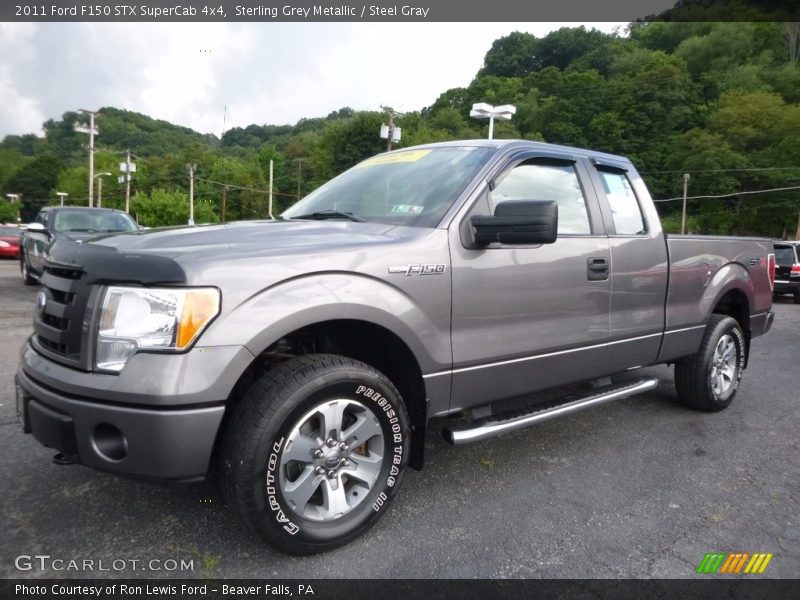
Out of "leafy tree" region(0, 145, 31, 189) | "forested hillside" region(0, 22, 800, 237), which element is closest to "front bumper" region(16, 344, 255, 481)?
"forested hillside" region(0, 22, 800, 237)

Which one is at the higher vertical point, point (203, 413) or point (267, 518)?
point (203, 413)

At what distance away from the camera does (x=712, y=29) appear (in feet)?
215

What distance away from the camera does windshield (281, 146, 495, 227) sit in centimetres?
290

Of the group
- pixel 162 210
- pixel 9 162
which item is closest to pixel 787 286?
pixel 162 210

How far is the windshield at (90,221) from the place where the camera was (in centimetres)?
1022

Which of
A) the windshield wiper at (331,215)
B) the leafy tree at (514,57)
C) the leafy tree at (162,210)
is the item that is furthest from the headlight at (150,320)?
the leafy tree at (514,57)

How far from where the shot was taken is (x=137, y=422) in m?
1.96

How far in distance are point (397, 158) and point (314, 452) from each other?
202 centimetres

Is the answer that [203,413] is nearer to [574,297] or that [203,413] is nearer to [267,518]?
[267,518]

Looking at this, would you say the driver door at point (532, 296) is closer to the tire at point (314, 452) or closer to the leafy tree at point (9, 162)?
the tire at point (314, 452)

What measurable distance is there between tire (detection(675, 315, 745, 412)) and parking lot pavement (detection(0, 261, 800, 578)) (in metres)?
0.41
